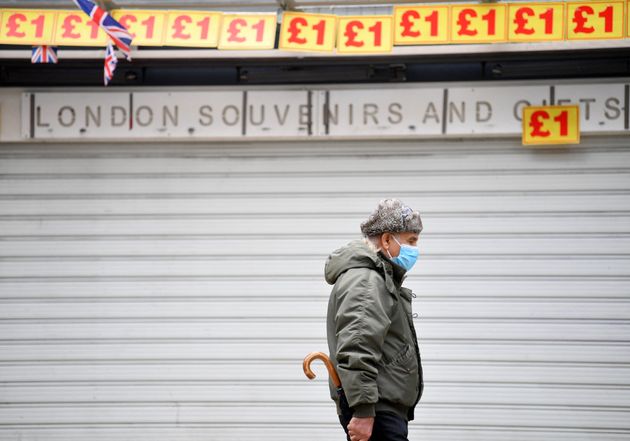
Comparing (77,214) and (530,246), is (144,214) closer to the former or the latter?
(77,214)

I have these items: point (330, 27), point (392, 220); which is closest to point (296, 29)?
point (330, 27)

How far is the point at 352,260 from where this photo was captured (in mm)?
4234

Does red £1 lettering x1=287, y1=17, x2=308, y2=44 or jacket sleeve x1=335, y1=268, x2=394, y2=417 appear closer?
jacket sleeve x1=335, y1=268, x2=394, y2=417

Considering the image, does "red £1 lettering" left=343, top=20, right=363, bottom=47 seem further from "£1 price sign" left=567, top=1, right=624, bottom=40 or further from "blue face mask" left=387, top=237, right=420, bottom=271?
"blue face mask" left=387, top=237, right=420, bottom=271

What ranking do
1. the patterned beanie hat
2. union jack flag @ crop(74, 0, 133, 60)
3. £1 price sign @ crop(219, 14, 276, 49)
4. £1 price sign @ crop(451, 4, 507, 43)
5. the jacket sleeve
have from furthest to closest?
£1 price sign @ crop(219, 14, 276, 49) < £1 price sign @ crop(451, 4, 507, 43) < union jack flag @ crop(74, 0, 133, 60) < the patterned beanie hat < the jacket sleeve

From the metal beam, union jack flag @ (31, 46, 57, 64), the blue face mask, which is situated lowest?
the blue face mask

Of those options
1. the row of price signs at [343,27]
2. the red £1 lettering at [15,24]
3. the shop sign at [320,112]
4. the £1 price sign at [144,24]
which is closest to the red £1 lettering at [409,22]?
the row of price signs at [343,27]

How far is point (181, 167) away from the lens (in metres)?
7.51

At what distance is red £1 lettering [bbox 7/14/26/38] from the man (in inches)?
151

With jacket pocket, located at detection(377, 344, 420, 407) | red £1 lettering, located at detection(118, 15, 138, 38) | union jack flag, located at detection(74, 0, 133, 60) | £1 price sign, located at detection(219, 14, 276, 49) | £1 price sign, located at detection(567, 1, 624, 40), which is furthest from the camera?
red £1 lettering, located at detection(118, 15, 138, 38)

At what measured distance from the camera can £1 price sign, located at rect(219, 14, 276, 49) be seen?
22.3 ft

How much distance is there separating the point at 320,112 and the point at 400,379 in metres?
3.61

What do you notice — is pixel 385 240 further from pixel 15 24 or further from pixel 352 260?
pixel 15 24

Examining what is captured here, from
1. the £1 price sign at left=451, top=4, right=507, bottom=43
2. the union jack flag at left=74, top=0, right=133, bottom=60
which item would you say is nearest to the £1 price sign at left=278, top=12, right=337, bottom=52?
the £1 price sign at left=451, top=4, right=507, bottom=43
